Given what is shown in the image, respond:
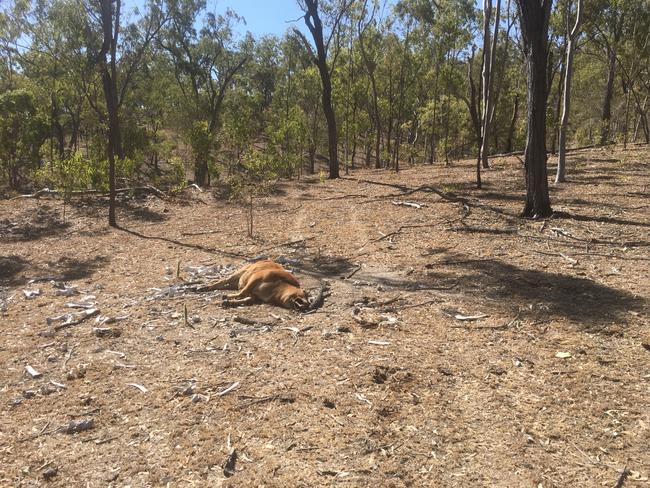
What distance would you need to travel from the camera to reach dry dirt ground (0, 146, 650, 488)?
3.20 meters

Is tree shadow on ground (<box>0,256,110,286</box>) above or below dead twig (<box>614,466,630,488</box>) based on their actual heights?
above

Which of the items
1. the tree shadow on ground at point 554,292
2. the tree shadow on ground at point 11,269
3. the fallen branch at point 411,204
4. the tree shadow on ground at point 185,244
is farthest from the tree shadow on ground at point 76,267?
the fallen branch at point 411,204

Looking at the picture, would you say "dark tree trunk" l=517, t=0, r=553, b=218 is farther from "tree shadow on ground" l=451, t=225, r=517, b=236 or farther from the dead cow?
the dead cow

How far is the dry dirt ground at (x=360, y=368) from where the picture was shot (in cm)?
320

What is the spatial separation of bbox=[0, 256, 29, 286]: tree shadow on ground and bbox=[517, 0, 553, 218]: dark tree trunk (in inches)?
365

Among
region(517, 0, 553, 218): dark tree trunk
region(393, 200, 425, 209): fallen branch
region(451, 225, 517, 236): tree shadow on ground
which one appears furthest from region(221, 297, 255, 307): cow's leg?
region(393, 200, 425, 209): fallen branch

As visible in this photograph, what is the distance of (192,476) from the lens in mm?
3129

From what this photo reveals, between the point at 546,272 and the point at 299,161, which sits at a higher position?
the point at 299,161

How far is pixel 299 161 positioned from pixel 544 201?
12254mm

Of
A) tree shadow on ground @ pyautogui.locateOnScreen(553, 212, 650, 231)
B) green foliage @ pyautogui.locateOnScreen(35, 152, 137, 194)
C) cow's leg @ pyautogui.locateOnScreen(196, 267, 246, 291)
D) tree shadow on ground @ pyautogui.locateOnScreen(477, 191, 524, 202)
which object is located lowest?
cow's leg @ pyautogui.locateOnScreen(196, 267, 246, 291)

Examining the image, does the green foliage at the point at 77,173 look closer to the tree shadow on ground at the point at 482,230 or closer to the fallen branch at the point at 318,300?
the fallen branch at the point at 318,300

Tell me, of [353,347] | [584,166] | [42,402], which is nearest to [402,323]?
[353,347]

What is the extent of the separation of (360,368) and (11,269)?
25.8 feet

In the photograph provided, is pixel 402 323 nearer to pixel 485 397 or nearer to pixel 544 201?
pixel 485 397
